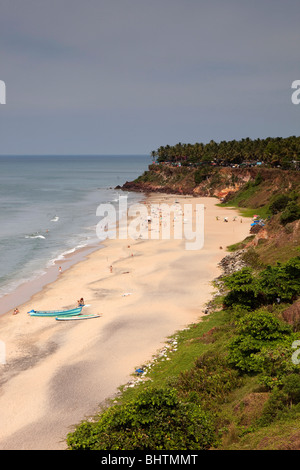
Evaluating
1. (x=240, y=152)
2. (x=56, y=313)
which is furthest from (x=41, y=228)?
(x=240, y=152)

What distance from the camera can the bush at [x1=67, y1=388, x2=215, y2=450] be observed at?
1263 cm

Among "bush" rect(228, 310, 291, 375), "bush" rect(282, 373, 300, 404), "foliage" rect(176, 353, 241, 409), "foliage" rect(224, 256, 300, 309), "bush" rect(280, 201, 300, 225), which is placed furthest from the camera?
"bush" rect(280, 201, 300, 225)

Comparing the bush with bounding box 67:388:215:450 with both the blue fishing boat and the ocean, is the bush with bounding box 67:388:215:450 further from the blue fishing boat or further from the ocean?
the ocean

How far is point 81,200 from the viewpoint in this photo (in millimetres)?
116812

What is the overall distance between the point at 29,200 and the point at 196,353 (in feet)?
339

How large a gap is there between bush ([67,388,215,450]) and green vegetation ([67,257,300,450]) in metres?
0.03

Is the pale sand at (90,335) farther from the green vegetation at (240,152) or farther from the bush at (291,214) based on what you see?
the green vegetation at (240,152)

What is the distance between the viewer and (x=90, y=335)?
28.5 meters

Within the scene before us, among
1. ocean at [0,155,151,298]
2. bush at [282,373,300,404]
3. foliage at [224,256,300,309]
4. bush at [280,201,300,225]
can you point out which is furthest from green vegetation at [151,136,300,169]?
bush at [282,373,300,404]

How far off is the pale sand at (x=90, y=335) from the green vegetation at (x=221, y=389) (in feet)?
8.39

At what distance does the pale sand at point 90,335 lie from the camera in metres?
19.8

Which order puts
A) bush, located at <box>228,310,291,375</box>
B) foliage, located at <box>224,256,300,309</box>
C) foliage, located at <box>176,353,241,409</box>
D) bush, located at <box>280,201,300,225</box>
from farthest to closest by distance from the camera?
bush, located at <box>280,201,300,225</box>
foliage, located at <box>224,256,300,309</box>
bush, located at <box>228,310,291,375</box>
foliage, located at <box>176,353,241,409</box>
